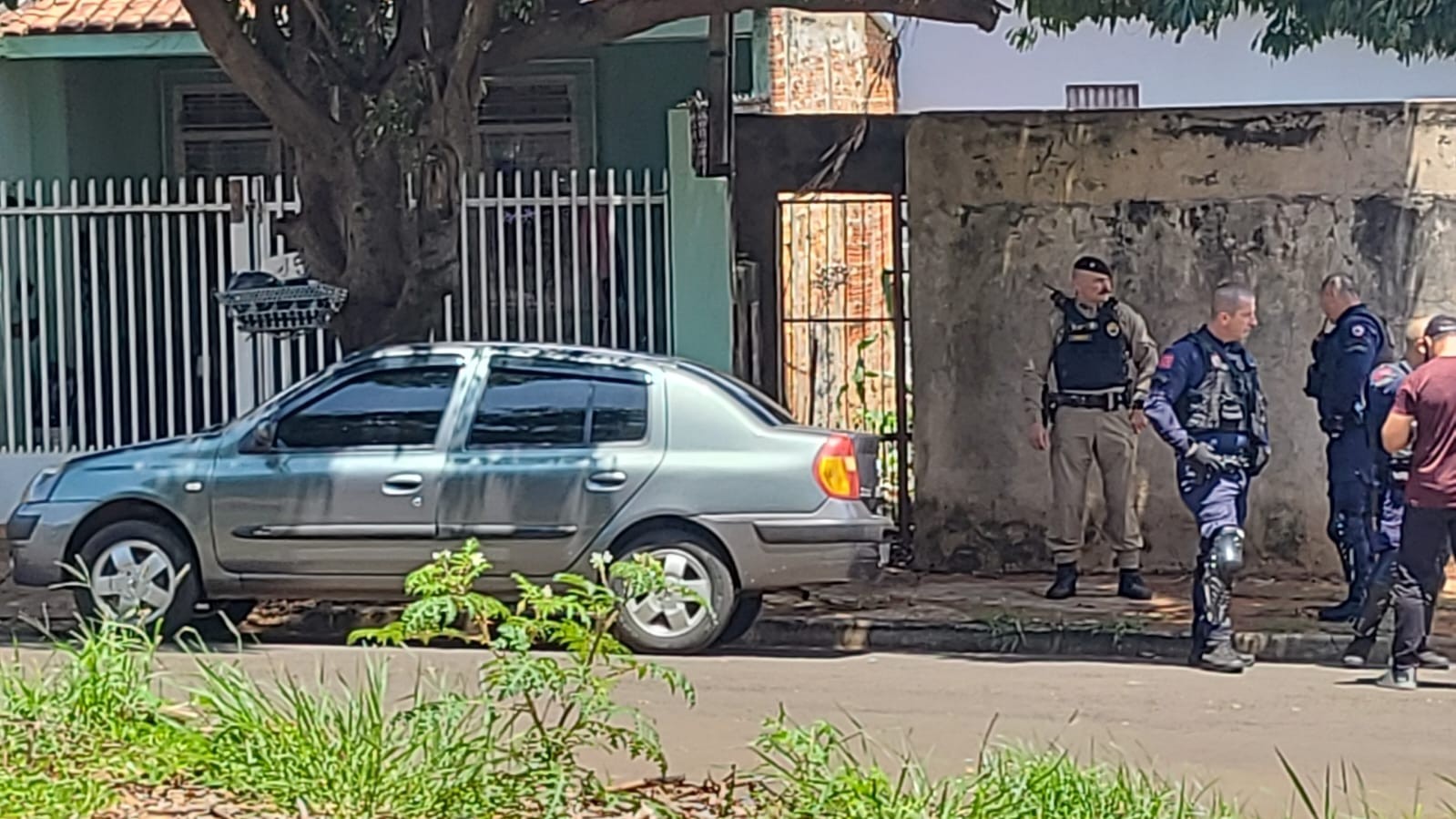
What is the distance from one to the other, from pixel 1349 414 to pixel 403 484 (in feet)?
15.4

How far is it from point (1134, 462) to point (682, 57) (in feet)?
18.9

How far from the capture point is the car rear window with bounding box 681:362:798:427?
9.91 m

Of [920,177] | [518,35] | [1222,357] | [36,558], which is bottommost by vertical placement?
[36,558]

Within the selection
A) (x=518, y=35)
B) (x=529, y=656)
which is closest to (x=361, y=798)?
(x=529, y=656)

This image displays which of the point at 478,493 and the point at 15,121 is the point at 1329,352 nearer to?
the point at 478,493

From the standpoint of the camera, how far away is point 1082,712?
857 cm

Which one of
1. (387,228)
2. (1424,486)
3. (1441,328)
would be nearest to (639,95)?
(387,228)

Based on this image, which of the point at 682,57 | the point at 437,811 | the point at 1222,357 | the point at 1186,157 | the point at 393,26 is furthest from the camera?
the point at 682,57

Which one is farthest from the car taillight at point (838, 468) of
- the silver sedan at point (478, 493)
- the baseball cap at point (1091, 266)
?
the baseball cap at point (1091, 266)

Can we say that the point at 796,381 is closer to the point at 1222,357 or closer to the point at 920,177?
the point at 920,177

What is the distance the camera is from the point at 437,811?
5445 mm

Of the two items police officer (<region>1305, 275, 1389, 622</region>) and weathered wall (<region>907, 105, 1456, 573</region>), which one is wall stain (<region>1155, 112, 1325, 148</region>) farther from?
police officer (<region>1305, 275, 1389, 622</region>)

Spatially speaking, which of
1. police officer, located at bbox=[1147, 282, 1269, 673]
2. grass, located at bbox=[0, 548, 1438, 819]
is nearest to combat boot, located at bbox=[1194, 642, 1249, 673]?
police officer, located at bbox=[1147, 282, 1269, 673]

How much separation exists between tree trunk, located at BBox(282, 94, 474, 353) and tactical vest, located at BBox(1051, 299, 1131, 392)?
11.1 ft
